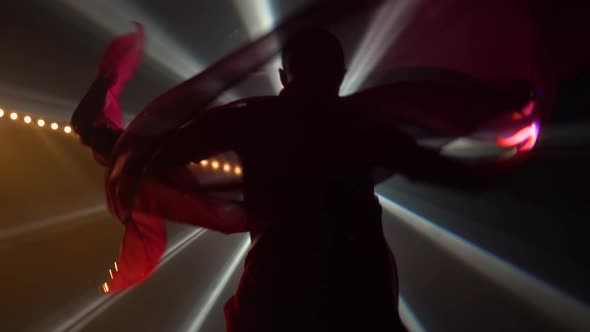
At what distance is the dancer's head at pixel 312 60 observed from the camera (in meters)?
0.63

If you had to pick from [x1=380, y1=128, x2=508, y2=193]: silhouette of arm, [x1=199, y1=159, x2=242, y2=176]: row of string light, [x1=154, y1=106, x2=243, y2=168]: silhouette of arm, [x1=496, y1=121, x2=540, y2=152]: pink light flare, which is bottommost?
[x1=496, y1=121, x2=540, y2=152]: pink light flare

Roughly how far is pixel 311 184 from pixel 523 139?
43 cm

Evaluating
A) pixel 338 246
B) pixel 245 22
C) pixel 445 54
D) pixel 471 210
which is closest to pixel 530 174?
pixel 471 210

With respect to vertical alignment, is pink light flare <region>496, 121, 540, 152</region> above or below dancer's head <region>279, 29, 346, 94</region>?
below

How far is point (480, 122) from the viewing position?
71cm

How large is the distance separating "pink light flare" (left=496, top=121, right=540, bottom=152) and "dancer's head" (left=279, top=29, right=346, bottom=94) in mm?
360

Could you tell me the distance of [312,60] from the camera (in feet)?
2.08

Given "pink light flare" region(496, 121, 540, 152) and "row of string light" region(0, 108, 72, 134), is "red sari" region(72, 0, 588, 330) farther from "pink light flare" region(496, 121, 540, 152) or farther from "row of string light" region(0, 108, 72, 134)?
"row of string light" region(0, 108, 72, 134)

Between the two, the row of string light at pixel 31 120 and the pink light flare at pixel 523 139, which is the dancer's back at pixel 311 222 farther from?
the row of string light at pixel 31 120

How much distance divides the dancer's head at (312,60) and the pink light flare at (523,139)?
1.18 feet

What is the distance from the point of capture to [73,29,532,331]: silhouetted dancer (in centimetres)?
59

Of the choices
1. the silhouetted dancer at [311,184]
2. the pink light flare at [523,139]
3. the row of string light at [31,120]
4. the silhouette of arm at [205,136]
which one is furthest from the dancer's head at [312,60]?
the row of string light at [31,120]

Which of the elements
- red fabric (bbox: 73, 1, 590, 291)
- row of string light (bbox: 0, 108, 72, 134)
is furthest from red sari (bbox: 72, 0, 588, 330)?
row of string light (bbox: 0, 108, 72, 134)

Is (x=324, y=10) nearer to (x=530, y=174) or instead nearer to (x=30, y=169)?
(x=530, y=174)
